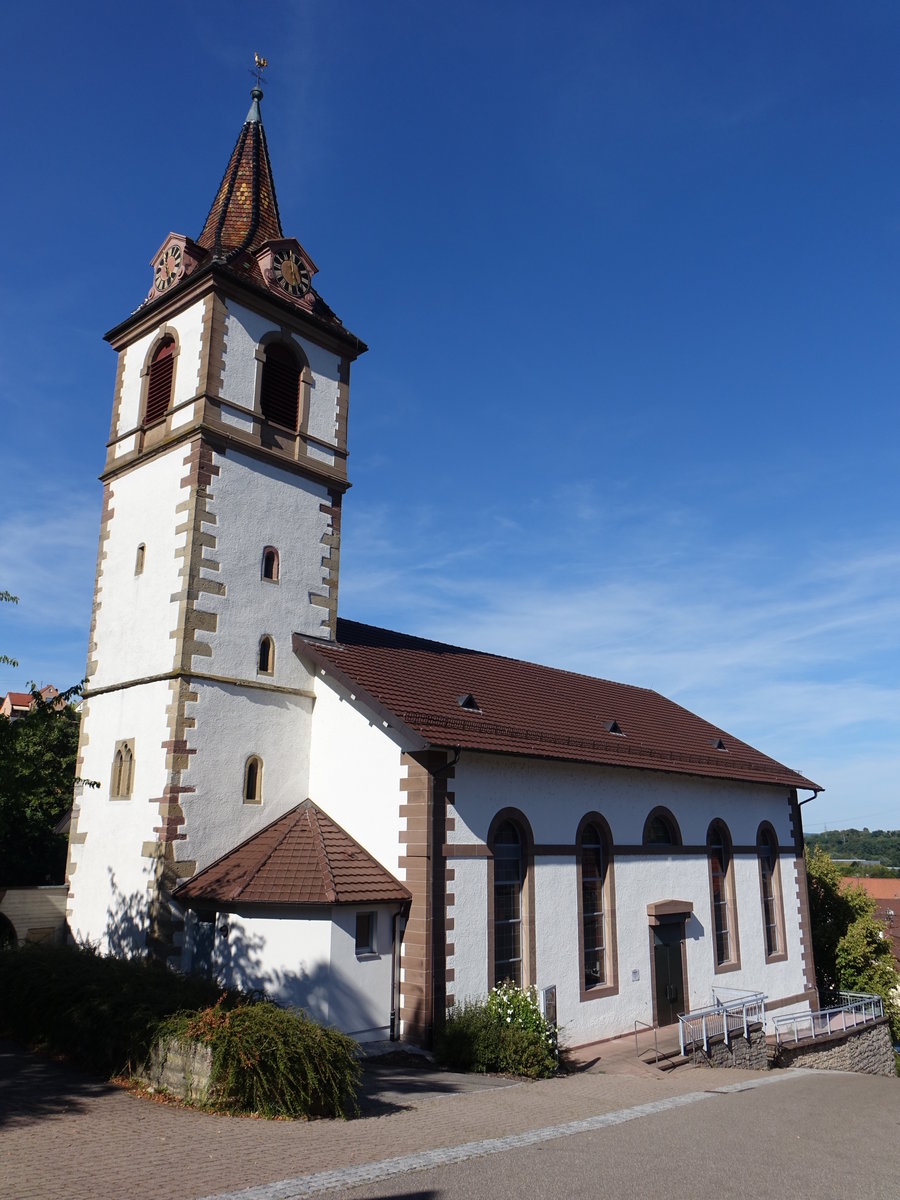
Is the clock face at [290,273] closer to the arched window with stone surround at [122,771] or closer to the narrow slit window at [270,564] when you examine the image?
the narrow slit window at [270,564]

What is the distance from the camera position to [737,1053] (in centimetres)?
1897

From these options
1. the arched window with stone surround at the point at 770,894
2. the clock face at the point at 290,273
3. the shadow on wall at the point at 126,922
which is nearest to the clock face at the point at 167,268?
the clock face at the point at 290,273

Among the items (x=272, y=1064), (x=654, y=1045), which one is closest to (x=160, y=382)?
(x=272, y=1064)

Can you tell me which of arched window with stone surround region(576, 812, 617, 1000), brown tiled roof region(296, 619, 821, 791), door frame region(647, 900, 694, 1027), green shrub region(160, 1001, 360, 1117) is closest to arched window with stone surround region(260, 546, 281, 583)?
brown tiled roof region(296, 619, 821, 791)

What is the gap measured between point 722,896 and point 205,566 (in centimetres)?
1546

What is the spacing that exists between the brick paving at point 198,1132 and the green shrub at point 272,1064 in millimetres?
246

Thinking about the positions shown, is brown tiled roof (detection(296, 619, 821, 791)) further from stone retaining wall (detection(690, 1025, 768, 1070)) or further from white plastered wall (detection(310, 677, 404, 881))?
stone retaining wall (detection(690, 1025, 768, 1070))

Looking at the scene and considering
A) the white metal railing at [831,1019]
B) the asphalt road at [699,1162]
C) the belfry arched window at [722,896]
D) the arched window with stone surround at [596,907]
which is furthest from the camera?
the belfry arched window at [722,896]

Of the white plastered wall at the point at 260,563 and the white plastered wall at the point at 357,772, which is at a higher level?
the white plastered wall at the point at 260,563

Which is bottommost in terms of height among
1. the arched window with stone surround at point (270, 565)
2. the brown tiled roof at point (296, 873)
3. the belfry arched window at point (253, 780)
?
the brown tiled roof at point (296, 873)

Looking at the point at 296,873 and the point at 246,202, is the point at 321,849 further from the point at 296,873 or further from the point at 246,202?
the point at 246,202

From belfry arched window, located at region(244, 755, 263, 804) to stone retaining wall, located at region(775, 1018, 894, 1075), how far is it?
43.2 feet

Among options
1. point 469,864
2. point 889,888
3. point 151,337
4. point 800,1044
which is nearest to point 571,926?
point 469,864

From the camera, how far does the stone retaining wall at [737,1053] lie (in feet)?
58.9
